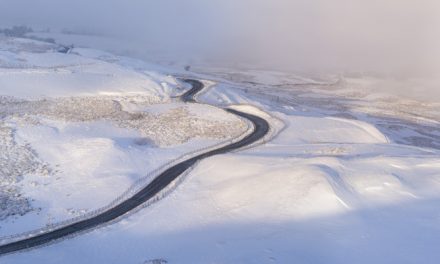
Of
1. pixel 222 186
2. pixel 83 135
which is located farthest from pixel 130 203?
pixel 83 135

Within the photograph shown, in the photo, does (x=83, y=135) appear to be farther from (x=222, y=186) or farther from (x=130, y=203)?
(x=222, y=186)

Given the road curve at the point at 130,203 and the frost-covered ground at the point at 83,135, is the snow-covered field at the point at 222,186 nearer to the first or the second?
the frost-covered ground at the point at 83,135

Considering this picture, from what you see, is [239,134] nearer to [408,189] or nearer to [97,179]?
[97,179]

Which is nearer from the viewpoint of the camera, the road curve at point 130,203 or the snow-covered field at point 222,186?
the snow-covered field at point 222,186

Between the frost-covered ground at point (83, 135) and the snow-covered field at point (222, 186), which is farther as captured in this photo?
the frost-covered ground at point (83, 135)

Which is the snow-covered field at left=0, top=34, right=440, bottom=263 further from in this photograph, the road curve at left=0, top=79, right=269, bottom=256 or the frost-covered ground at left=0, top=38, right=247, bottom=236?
the road curve at left=0, top=79, right=269, bottom=256

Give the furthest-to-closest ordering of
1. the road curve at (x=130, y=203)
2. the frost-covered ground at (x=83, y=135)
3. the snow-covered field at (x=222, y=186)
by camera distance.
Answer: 1. the frost-covered ground at (x=83, y=135)
2. the road curve at (x=130, y=203)
3. the snow-covered field at (x=222, y=186)

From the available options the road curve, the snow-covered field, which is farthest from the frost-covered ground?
the road curve

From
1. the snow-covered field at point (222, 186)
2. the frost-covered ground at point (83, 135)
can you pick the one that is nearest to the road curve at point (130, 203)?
the snow-covered field at point (222, 186)

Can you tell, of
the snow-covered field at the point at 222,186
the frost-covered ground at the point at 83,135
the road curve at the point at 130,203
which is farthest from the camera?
the frost-covered ground at the point at 83,135
